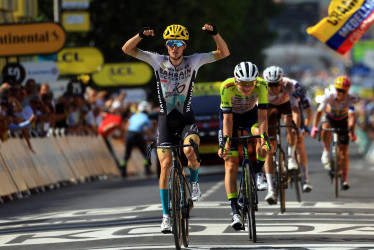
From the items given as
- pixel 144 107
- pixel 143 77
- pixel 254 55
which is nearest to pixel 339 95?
pixel 144 107

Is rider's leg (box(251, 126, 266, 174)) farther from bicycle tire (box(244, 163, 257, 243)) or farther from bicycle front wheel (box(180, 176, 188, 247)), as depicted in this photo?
bicycle front wheel (box(180, 176, 188, 247))

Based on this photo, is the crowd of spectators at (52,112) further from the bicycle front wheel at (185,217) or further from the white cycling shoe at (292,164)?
the bicycle front wheel at (185,217)

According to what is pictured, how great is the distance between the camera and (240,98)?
1336cm

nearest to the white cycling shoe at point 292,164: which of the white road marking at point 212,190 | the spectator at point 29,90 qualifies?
the white road marking at point 212,190

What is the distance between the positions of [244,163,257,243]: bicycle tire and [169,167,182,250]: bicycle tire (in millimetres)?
862

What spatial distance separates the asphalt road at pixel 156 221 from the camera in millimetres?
12711

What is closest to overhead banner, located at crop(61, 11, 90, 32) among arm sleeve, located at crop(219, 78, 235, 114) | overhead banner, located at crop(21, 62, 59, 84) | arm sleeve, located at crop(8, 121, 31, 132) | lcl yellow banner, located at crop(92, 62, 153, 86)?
lcl yellow banner, located at crop(92, 62, 153, 86)

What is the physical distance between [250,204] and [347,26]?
9.60 m

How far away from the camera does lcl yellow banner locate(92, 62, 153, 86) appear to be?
4281cm

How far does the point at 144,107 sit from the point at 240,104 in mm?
17049

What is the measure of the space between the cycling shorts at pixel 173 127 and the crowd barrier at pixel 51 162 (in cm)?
799

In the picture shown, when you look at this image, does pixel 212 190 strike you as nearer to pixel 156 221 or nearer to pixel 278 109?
pixel 278 109

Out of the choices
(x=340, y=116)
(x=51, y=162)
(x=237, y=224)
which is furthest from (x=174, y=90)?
(x=51, y=162)

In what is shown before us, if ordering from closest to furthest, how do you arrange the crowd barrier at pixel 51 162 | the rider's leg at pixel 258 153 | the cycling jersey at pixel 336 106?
1. the rider's leg at pixel 258 153
2. the cycling jersey at pixel 336 106
3. the crowd barrier at pixel 51 162
